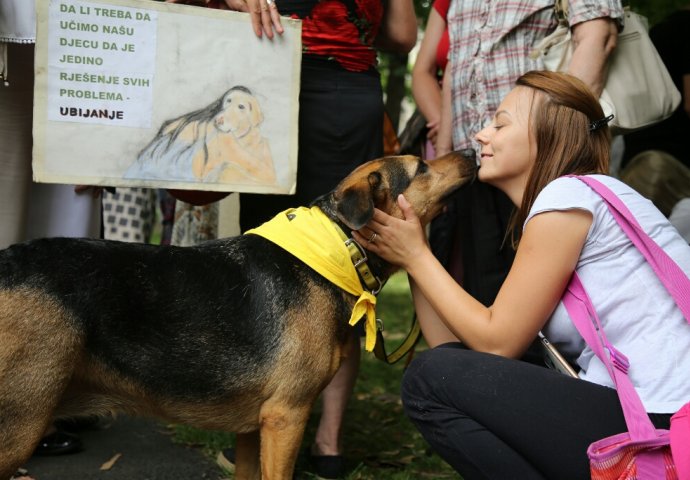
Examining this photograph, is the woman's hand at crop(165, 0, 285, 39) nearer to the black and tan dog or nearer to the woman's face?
the black and tan dog

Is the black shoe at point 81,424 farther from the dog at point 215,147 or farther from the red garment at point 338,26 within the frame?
the red garment at point 338,26

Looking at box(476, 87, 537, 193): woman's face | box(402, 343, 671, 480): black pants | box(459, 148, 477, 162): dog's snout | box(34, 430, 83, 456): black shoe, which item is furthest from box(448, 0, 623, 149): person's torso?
box(34, 430, 83, 456): black shoe

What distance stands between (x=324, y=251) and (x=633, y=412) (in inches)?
53.9

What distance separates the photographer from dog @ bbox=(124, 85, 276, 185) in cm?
358

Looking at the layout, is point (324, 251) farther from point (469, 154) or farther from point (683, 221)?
point (683, 221)

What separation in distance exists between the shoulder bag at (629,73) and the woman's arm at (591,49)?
0.11 metres

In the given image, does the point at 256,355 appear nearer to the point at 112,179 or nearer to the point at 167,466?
the point at 112,179

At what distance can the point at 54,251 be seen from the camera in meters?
3.09

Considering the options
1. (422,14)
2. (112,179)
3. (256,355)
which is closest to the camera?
(256,355)

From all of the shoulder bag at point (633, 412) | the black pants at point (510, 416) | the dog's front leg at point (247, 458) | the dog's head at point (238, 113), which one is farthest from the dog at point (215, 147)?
the shoulder bag at point (633, 412)

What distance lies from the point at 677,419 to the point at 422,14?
8363 mm

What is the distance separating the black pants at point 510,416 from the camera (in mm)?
2682

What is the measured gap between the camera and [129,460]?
14.8ft

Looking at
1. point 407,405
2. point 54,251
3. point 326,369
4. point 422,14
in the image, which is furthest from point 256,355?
point 422,14
